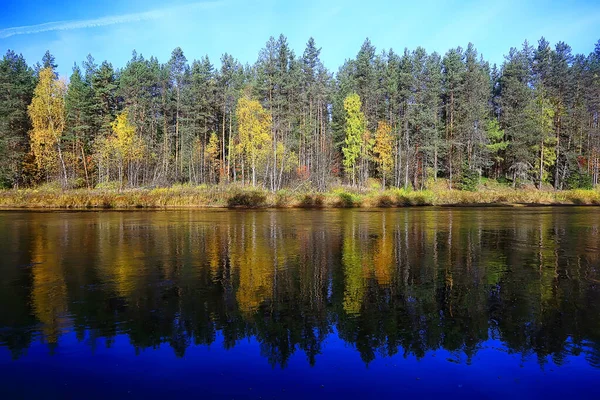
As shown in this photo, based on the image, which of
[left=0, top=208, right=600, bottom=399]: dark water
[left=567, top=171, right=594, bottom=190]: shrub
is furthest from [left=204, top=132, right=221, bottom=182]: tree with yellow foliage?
[left=567, top=171, right=594, bottom=190]: shrub

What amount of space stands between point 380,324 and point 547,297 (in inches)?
181

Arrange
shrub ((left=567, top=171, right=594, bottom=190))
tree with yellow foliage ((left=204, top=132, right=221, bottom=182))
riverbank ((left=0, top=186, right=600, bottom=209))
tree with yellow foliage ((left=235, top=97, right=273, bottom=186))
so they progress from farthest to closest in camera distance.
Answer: tree with yellow foliage ((left=204, top=132, right=221, bottom=182)) → shrub ((left=567, top=171, right=594, bottom=190)) → tree with yellow foliage ((left=235, top=97, right=273, bottom=186)) → riverbank ((left=0, top=186, right=600, bottom=209))

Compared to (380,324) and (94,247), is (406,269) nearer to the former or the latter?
(380,324)

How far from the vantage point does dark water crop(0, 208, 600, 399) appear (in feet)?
19.7

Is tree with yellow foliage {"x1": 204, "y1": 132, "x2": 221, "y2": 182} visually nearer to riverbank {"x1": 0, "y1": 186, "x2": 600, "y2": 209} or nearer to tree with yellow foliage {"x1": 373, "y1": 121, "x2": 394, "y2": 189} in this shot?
riverbank {"x1": 0, "y1": 186, "x2": 600, "y2": 209}

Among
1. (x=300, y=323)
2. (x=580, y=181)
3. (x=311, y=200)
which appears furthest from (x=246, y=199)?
(x=580, y=181)

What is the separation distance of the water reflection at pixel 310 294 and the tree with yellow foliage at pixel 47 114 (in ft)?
130

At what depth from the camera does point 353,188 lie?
178 feet

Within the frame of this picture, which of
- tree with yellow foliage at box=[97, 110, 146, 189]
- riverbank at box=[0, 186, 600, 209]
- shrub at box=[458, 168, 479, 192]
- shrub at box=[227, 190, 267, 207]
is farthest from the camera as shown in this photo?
shrub at box=[458, 168, 479, 192]

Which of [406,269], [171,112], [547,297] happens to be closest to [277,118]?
[171,112]

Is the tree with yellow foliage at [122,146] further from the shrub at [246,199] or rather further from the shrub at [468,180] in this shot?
the shrub at [468,180]

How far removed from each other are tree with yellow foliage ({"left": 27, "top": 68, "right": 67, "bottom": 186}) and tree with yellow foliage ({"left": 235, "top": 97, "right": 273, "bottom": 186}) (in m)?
22.0

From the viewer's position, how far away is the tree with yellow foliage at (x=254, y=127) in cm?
5275

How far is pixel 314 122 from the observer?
6406 centimetres
